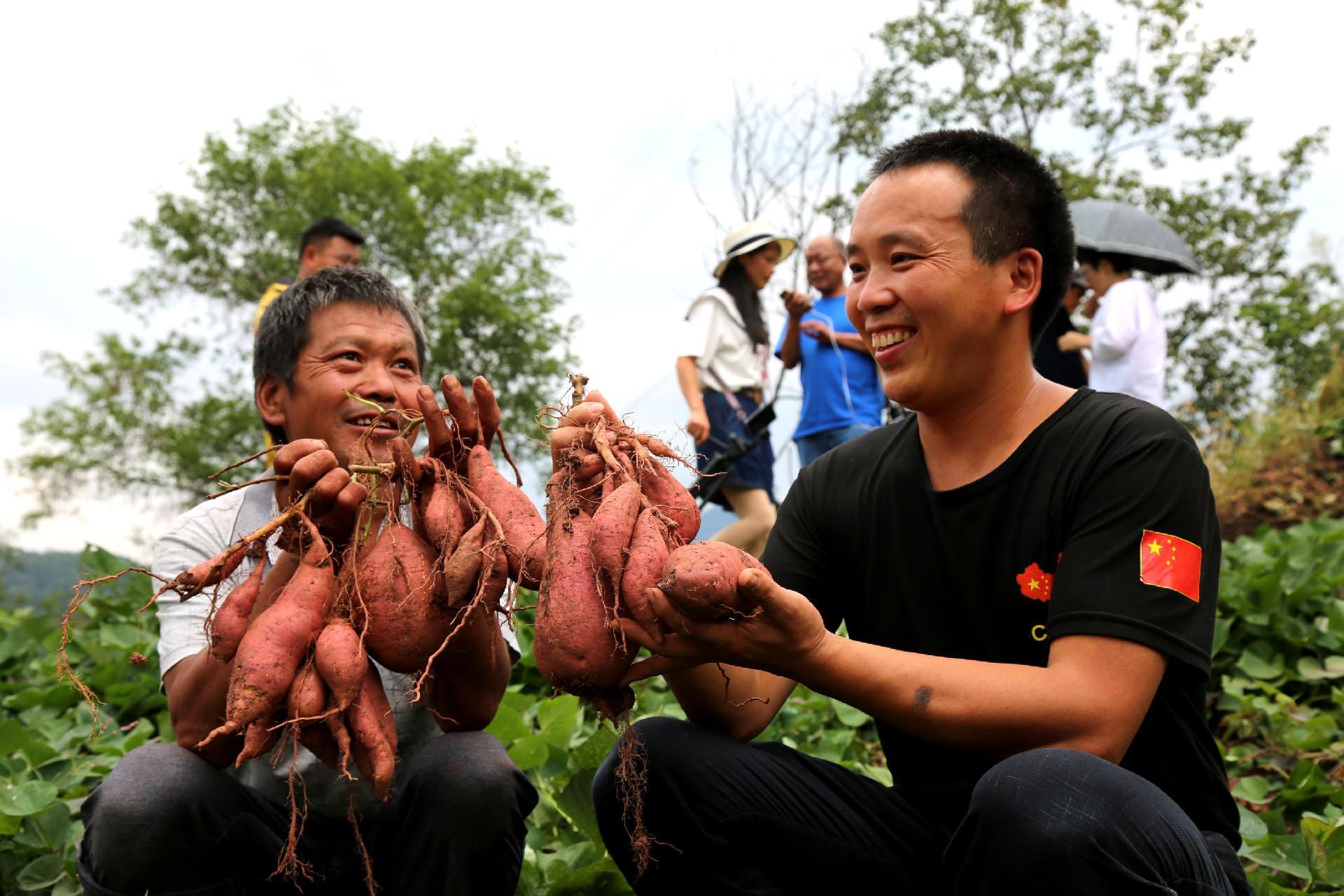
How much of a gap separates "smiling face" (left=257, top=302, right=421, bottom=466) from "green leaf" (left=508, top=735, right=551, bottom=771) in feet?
3.40

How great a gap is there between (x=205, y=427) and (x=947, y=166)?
19.8 metres

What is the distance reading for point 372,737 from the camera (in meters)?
1.73

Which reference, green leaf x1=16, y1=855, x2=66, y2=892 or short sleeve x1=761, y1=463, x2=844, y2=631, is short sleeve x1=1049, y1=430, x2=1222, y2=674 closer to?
short sleeve x1=761, y1=463, x2=844, y2=631

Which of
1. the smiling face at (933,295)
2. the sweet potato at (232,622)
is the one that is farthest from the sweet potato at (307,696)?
the smiling face at (933,295)

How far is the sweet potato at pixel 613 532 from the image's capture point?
170cm

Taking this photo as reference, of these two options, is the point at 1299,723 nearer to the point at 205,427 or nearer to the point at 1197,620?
the point at 1197,620

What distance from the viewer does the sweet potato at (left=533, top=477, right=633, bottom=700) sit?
163 centimetres

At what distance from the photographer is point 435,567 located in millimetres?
1801

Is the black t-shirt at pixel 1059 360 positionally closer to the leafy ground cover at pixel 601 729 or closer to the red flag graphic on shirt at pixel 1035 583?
the leafy ground cover at pixel 601 729

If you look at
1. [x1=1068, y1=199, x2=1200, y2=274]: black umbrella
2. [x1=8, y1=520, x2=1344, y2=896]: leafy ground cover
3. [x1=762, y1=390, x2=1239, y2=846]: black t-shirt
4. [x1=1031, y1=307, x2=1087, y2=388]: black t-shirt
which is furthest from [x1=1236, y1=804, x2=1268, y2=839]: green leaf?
[x1=1068, y1=199, x2=1200, y2=274]: black umbrella

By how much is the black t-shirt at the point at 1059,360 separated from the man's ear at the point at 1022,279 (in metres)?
3.17

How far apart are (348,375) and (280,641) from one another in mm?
671

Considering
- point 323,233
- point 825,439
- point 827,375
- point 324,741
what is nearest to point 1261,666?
point 825,439

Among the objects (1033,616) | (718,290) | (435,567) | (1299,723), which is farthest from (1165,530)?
(718,290)
